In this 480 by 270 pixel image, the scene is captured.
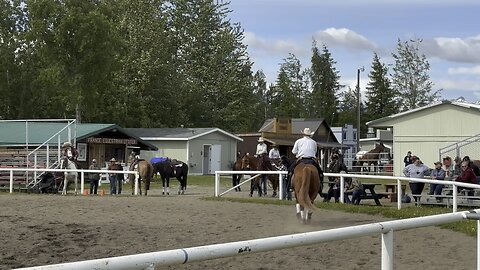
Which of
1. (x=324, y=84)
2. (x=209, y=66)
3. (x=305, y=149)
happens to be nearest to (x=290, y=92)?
(x=324, y=84)

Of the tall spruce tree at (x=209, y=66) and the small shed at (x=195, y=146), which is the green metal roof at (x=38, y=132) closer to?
the small shed at (x=195, y=146)

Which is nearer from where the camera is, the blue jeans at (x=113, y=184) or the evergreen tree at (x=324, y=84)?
the blue jeans at (x=113, y=184)

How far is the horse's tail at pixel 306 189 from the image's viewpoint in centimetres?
1564

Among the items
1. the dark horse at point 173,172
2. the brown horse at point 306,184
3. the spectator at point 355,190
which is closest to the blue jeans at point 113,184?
the dark horse at point 173,172

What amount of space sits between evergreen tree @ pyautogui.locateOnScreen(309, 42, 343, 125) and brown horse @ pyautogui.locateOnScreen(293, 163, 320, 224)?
→ 8971cm

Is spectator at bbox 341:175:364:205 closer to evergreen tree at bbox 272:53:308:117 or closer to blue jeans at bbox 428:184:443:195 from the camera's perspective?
blue jeans at bbox 428:184:443:195

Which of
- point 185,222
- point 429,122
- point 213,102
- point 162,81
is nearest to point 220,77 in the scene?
point 213,102

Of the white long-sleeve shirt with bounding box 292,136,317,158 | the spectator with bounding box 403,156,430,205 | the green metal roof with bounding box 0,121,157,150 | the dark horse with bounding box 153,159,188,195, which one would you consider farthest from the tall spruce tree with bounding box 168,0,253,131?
the white long-sleeve shirt with bounding box 292,136,317,158

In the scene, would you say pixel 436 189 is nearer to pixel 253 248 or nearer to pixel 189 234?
pixel 189 234

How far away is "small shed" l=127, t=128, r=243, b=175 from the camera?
172ft

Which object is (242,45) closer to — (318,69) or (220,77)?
(220,77)

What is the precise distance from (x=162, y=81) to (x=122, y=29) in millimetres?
6185

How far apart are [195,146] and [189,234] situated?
3899 centimetres

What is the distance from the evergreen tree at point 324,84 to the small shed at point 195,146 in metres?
50.2
